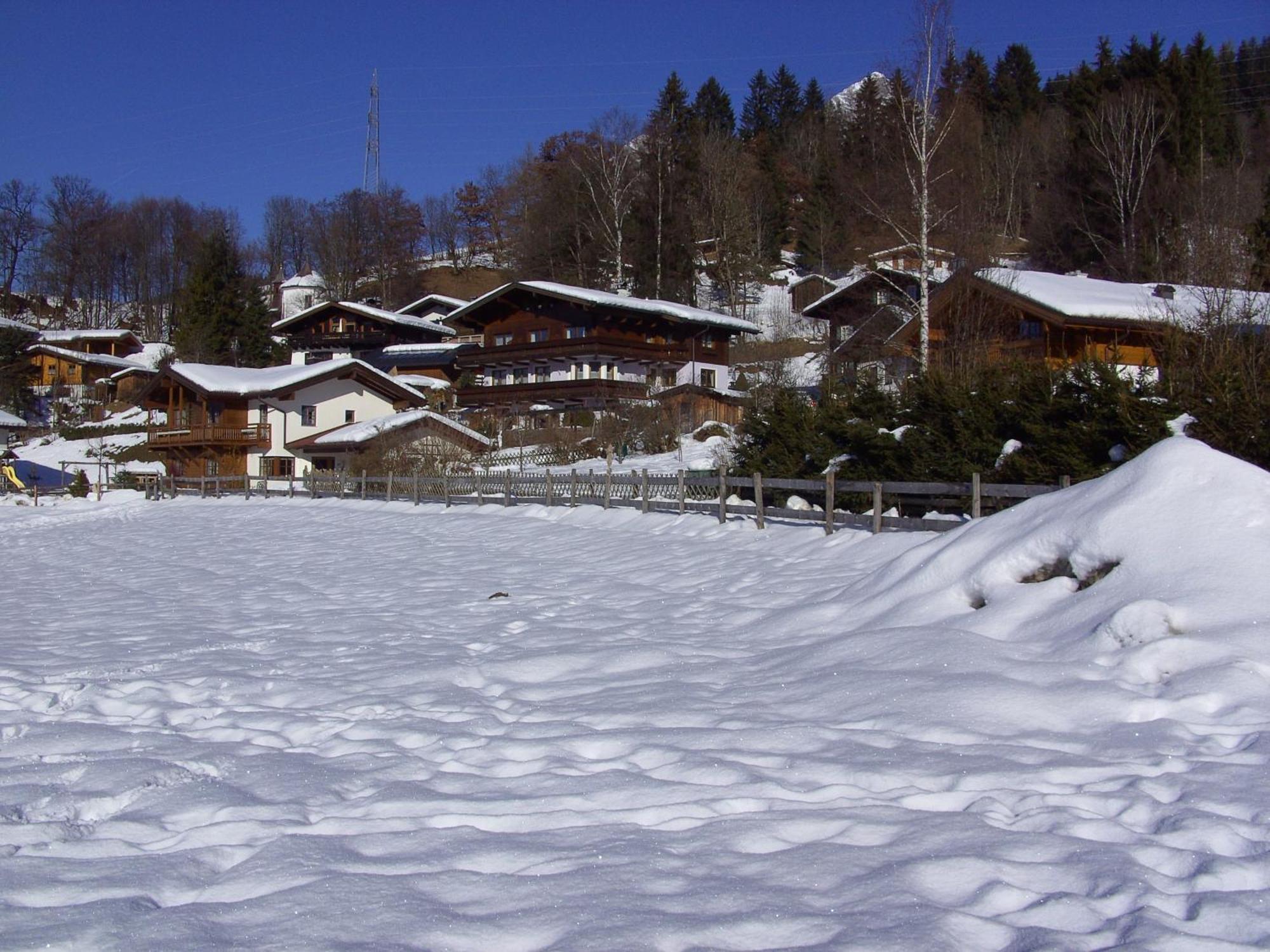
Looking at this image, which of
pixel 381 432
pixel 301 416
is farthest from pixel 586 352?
pixel 301 416

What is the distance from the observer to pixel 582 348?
57.9 metres

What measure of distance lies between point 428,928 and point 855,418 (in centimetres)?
1763

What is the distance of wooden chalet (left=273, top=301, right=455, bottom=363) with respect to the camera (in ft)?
258

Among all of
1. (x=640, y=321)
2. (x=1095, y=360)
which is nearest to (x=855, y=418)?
(x=1095, y=360)

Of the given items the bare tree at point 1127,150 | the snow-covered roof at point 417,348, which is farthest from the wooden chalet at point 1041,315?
the snow-covered roof at point 417,348

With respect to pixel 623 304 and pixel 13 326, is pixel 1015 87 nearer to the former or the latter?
pixel 623 304

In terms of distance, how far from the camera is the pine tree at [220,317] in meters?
79.0

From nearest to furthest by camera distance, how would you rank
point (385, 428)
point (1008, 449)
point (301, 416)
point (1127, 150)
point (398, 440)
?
point (1008, 449) → point (398, 440) → point (385, 428) → point (1127, 150) → point (301, 416)

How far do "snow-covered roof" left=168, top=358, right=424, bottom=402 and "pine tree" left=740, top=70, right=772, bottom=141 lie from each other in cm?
5783

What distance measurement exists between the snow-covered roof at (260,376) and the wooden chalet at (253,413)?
48mm

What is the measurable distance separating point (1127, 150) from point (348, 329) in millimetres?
53004

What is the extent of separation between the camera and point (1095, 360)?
52.1 ft

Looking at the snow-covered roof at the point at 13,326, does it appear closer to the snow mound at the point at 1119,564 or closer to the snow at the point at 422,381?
the snow at the point at 422,381

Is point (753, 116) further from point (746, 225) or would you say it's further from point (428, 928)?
point (428, 928)
